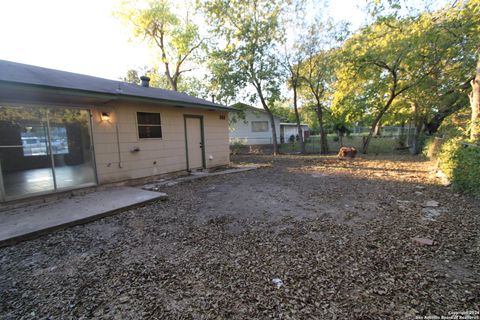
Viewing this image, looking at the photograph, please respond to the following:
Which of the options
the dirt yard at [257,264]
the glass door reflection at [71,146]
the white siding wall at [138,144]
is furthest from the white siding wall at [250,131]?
the dirt yard at [257,264]

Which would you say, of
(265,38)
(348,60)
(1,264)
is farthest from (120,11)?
(1,264)

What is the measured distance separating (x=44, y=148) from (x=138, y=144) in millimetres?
2116

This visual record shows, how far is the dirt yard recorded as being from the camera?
1.82m

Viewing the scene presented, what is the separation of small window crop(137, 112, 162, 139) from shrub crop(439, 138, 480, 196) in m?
7.98

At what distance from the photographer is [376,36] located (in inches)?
424

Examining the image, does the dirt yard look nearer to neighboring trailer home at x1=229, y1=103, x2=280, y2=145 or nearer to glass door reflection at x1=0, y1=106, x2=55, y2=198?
glass door reflection at x1=0, y1=106, x2=55, y2=198

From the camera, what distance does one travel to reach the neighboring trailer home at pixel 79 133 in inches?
176

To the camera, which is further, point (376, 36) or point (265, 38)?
point (265, 38)

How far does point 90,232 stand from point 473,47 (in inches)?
562

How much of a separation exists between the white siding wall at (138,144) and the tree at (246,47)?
6822 millimetres

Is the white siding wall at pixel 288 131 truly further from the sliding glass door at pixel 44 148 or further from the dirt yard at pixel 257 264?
the sliding glass door at pixel 44 148

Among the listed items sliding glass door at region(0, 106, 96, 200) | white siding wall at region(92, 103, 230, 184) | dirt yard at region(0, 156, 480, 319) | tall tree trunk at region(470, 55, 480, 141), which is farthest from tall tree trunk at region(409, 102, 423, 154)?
sliding glass door at region(0, 106, 96, 200)

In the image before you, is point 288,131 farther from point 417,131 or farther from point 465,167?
point 465,167

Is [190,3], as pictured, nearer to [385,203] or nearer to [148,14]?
[148,14]
